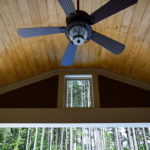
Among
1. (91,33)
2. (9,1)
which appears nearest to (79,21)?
(91,33)

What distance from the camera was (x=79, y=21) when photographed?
1.57m

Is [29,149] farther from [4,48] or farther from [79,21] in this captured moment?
[79,21]

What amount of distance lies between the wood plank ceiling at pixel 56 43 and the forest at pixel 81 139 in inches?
133

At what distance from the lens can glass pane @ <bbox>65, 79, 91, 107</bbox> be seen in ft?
11.0

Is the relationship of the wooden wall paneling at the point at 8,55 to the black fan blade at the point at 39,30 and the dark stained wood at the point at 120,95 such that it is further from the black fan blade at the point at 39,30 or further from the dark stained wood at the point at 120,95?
the dark stained wood at the point at 120,95

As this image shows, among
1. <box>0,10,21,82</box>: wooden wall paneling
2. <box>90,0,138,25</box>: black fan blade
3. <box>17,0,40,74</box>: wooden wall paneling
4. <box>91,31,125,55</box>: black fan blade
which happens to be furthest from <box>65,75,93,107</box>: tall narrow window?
<box>90,0,138,25</box>: black fan blade

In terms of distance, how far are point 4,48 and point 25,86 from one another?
103 centimetres

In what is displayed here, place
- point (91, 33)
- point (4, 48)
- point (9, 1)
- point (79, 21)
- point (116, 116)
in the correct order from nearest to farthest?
point (79, 21) → point (91, 33) → point (9, 1) → point (4, 48) → point (116, 116)

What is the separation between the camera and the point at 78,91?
3.56m

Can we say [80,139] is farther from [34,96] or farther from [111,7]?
[111,7]

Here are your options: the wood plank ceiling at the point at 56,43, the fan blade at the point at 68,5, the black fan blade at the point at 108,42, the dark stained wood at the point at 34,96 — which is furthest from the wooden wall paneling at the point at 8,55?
the black fan blade at the point at 108,42

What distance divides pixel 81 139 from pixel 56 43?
4.19 m

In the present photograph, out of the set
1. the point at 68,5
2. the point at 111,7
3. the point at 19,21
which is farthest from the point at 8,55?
the point at 111,7

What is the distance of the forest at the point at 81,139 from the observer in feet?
18.7
